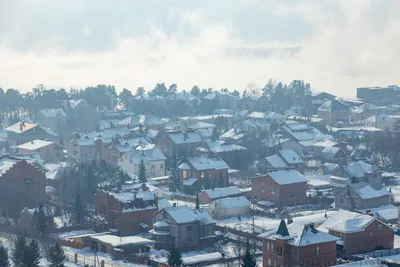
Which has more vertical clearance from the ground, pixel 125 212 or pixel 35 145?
pixel 35 145

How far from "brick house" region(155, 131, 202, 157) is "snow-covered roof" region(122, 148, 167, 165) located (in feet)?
17.3

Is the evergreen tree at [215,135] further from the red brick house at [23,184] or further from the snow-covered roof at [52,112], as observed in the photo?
the red brick house at [23,184]

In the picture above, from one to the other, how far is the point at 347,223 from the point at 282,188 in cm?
1362

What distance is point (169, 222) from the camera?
1756 inches

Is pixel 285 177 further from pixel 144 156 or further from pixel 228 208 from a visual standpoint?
pixel 144 156

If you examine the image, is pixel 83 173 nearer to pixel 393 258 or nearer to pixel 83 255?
pixel 83 255

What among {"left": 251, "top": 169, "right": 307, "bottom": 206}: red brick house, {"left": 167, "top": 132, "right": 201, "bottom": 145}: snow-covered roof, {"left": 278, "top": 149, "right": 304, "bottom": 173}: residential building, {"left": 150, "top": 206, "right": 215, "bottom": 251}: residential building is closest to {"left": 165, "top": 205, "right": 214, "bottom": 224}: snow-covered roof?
{"left": 150, "top": 206, "right": 215, "bottom": 251}: residential building

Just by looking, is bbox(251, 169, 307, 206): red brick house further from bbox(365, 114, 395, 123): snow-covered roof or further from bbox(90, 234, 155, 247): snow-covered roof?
bbox(365, 114, 395, 123): snow-covered roof

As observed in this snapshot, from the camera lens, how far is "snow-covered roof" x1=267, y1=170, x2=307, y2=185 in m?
54.9

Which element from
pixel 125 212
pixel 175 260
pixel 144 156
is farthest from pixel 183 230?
pixel 144 156

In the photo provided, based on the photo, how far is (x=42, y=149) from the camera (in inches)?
2931

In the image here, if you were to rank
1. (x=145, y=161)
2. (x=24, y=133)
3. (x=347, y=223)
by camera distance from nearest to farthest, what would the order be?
(x=347, y=223), (x=145, y=161), (x=24, y=133)

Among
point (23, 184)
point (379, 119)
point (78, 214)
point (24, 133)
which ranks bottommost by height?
point (78, 214)

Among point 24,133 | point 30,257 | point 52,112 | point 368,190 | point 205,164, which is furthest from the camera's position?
point 52,112
